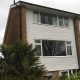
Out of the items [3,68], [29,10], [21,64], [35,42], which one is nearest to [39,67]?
[21,64]

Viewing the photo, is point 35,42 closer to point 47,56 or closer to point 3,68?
point 47,56

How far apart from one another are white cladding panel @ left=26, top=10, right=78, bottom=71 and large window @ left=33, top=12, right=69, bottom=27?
49 centimetres

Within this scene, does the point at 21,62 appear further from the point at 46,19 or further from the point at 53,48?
the point at 46,19

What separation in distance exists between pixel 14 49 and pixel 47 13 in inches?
343

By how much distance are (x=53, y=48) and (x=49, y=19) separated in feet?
10.2

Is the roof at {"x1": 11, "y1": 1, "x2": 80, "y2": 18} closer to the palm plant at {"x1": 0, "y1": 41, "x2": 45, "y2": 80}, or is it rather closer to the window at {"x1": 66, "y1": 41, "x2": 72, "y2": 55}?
the window at {"x1": 66, "y1": 41, "x2": 72, "y2": 55}

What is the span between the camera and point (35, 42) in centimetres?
2283

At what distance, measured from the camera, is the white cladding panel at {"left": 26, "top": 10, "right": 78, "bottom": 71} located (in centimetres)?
2278

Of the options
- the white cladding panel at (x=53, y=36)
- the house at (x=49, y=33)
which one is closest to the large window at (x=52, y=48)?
the house at (x=49, y=33)

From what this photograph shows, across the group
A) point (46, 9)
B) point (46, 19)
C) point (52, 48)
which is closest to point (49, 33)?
point (46, 19)

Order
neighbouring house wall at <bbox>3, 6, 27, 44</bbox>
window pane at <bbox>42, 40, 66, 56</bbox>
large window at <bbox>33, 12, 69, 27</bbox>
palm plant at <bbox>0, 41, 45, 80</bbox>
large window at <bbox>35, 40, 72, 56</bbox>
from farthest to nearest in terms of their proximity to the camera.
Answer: window pane at <bbox>42, 40, 66, 56</bbox> → large window at <bbox>33, 12, 69, 27</bbox> → large window at <bbox>35, 40, 72, 56</bbox> → neighbouring house wall at <bbox>3, 6, 27, 44</bbox> → palm plant at <bbox>0, 41, 45, 80</bbox>

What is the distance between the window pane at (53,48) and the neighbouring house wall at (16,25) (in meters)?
2.73

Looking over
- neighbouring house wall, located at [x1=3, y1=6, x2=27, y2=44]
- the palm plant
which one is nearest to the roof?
neighbouring house wall, located at [x1=3, y1=6, x2=27, y2=44]

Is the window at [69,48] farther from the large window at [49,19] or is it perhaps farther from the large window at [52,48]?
the large window at [49,19]
